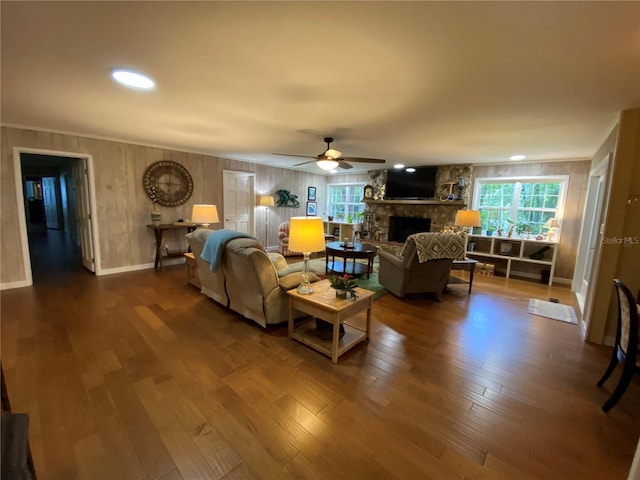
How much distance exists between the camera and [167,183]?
5.11 metres

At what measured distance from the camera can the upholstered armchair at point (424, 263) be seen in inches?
138

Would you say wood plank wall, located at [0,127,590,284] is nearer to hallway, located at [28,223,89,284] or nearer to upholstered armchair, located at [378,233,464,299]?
hallway, located at [28,223,89,284]

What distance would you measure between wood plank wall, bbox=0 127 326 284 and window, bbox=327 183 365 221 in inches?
119

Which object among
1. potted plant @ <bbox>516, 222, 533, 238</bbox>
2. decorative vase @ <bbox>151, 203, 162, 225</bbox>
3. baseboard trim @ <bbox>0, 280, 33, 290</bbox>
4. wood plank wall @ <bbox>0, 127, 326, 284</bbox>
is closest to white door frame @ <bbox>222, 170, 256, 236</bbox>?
wood plank wall @ <bbox>0, 127, 326, 284</bbox>

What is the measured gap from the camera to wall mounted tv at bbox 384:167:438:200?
247 inches

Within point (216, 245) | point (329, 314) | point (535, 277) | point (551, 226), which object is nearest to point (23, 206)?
point (216, 245)

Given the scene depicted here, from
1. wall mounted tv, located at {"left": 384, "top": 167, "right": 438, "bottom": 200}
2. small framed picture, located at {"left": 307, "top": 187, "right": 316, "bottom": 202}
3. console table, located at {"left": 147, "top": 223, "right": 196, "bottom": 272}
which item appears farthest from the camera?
small framed picture, located at {"left": 307, "top": 187, "right": 316, "bottom": 202}

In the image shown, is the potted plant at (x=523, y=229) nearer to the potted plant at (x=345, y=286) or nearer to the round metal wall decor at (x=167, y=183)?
the potted plant at (x=345, y=286)

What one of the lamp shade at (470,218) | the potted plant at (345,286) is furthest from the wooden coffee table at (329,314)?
the lamp shade at (470,218)

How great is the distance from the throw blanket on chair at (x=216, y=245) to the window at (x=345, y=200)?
18.1 ft

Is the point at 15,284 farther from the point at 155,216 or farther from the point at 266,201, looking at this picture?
the point at 266,201

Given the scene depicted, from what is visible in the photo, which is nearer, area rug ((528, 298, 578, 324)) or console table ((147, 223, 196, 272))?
area rug ((528, 298, 578, 324))

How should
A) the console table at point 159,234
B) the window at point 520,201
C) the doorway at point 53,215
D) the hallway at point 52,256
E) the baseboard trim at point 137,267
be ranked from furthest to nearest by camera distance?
the window at point 520,201 < the console table at point 159,234 < the baseboard trim at point 137,267 < the hallway at point 52,256 < the doorway at point 53,215

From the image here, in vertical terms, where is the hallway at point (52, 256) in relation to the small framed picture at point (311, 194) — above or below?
below
